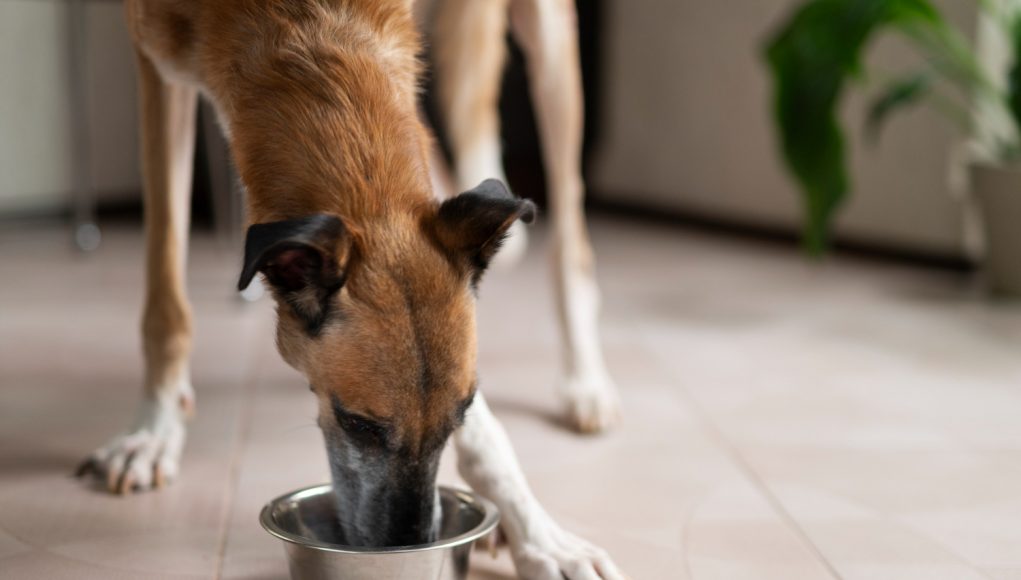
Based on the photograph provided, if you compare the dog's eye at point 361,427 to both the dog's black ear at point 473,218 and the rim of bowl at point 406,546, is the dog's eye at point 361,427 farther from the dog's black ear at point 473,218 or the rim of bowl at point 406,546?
the dog's black ear at point 473,218

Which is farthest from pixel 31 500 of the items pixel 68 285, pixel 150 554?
pixel 68 285

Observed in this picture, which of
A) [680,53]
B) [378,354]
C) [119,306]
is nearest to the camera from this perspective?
[378,354]

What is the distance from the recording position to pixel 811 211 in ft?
12.1

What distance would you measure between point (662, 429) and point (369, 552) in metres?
1.25

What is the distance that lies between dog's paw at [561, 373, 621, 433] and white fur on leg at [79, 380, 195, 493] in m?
0.91

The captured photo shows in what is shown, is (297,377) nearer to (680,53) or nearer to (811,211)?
(811,211)

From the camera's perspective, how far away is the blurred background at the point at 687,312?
6.60ft

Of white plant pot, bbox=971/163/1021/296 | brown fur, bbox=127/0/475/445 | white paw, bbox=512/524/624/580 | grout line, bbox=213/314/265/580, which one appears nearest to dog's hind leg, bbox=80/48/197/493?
grout line, bbox=213/314/265/580

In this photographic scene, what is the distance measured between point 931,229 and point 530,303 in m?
1.91

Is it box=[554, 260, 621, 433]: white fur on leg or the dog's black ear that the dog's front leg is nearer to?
the dog's black ear

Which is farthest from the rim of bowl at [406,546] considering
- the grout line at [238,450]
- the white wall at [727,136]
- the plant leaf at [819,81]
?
the white wall at [727,136]

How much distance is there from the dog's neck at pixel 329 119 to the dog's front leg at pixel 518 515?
41cm

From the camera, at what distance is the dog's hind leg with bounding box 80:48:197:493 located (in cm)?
222

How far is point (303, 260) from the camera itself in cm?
152
